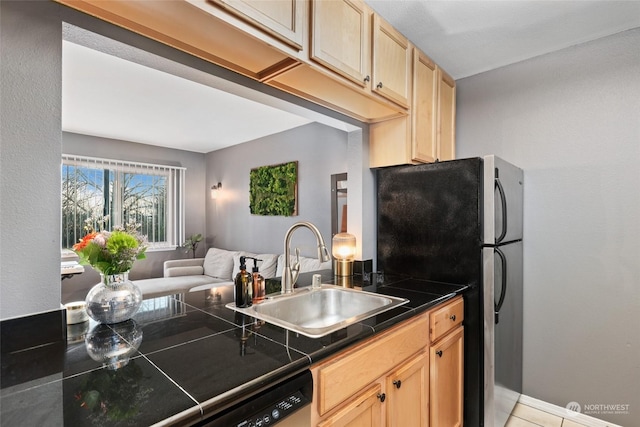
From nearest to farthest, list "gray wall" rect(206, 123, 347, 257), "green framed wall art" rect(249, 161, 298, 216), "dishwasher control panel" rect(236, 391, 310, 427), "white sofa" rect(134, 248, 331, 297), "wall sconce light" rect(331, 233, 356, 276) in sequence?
"dishwasher control panel" rect(236, 391, 310, 427) < "wall sconce light" rect(331, 233, 356, 276) < "gray wall" rect(206, 123, 347, 257) < "white sofa" rect(134, 248, 331, 297) < "green framed wall art" rect(249, 161, 298, 216)

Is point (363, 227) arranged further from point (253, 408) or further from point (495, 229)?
point (253, 408)

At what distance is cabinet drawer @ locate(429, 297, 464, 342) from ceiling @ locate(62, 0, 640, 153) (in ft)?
4.33

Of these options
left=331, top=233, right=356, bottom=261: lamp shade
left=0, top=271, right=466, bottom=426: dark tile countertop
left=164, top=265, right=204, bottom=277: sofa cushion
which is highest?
left=331, top=233, right=356, bottom=261: lamp shade

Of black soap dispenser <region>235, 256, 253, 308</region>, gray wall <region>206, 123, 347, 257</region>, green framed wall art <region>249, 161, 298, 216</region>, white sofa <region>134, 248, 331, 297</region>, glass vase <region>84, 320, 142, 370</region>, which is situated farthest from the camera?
green framed wall art <region>249, 161, 298, 216</region>

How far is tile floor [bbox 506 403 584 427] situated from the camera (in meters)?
Result: 2.12

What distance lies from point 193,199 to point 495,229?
481 centimetres

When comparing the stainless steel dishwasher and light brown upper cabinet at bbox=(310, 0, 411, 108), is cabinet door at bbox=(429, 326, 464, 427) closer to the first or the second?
the stainless steel dishwasher

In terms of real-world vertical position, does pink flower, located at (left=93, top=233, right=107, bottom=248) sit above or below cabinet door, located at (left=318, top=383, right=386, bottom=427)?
above

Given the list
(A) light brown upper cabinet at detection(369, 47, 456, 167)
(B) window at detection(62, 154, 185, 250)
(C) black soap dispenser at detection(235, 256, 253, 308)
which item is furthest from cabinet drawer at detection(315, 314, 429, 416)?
(B) window at detection(62, 154, 185, 250)

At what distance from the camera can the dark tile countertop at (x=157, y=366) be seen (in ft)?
2.33

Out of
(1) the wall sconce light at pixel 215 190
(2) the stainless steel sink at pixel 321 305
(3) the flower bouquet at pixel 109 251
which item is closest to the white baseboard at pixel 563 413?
(2) the stainless steel sink at pixel 321 305

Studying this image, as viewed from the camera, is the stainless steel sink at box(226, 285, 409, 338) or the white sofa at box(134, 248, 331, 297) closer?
the stainless steel sink at box(226, 285, 409, 338)

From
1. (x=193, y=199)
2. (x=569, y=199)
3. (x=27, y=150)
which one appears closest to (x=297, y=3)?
(x=27, y=150)

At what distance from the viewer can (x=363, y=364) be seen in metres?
1.19
